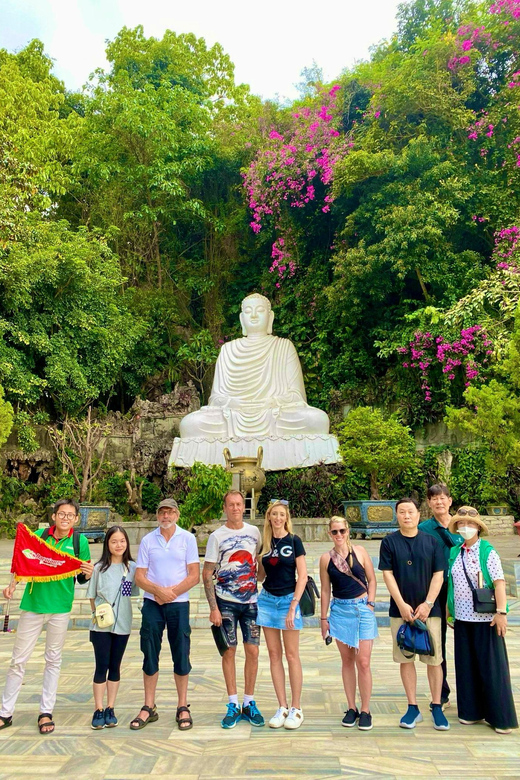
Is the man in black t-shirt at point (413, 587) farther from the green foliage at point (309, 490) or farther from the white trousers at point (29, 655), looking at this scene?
the green foliage at point (309, 490)

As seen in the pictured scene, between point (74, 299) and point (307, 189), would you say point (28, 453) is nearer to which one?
point (74, 299)

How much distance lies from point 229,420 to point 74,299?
375 cm

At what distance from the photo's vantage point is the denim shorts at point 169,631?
2988 millimetres

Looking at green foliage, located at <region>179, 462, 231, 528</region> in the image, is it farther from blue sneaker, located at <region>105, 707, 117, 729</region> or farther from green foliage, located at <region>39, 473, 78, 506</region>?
blue sneaker, located at <region>105, 707, 117, 729</region>

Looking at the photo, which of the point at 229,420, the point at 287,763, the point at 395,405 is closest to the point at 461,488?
the point at 395,405

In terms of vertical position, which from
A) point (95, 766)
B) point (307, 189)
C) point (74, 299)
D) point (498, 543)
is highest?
point (307, 189)

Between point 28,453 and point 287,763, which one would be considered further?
point 28,453

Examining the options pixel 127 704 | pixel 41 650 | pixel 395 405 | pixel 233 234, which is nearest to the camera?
pixel 127 704

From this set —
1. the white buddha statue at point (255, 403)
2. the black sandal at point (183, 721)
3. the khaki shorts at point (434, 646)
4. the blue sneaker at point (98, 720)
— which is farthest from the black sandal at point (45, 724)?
the white buddha statue at point (255, 403)

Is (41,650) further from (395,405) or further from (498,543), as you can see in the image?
(395,405)

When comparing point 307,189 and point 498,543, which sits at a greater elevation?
point 307,189

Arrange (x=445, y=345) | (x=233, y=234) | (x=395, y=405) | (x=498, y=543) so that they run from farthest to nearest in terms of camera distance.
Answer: (x=233, y=234)
(x=395, y=405)
(x=445, y=345)
(x=498, y=543)

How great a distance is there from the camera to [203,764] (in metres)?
2.45

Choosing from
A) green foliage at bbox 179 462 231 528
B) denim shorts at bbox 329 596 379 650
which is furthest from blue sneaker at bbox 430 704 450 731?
green foliage at bbox 179 462 231 528
